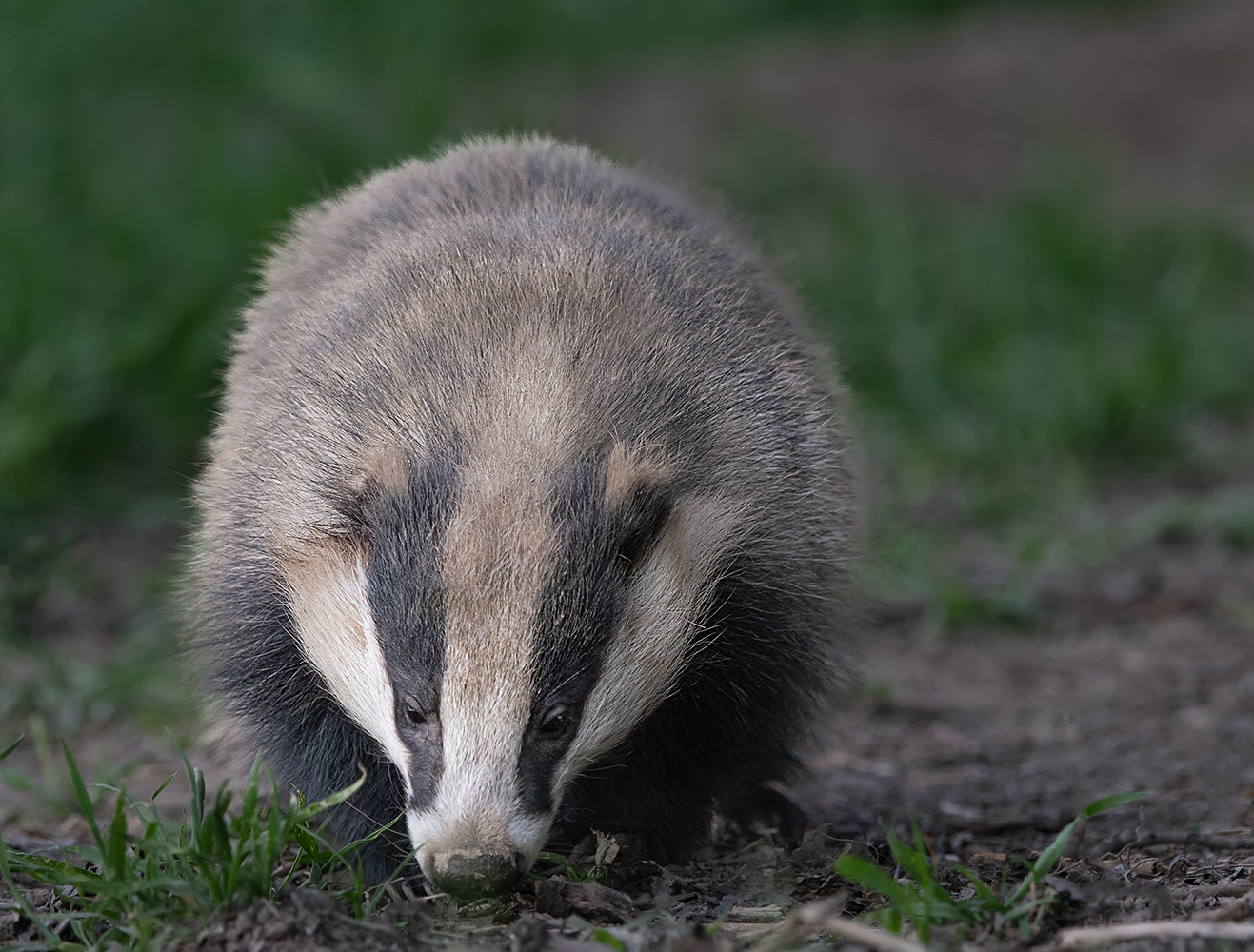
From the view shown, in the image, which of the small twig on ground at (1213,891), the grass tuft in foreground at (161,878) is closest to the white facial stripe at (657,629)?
the grass tuft in foreground at (161,878)

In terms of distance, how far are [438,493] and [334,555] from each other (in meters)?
0.39

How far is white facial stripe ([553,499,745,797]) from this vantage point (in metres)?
3.28

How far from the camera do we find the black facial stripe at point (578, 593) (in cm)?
311

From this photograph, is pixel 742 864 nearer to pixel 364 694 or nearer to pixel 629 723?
pixel 629 723

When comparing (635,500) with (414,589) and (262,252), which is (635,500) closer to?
(414,589)

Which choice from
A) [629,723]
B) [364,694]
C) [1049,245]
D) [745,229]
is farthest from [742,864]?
[1049,245]

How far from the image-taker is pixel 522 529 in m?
3.17

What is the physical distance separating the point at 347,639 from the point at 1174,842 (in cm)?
217

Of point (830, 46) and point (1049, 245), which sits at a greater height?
point (830, 46)

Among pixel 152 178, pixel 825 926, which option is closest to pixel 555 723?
pixel 825 926

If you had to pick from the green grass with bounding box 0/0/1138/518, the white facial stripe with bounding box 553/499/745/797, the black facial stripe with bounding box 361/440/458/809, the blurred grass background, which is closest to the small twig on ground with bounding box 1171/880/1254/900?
the white facial stripe with bounding box 553/499/745/797

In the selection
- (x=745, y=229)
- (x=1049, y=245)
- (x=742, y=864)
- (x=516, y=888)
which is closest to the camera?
(x=516, y=888)

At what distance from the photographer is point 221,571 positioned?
3.85 m

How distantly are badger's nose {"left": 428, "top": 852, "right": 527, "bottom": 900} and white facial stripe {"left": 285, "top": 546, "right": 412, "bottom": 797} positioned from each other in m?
0.24
